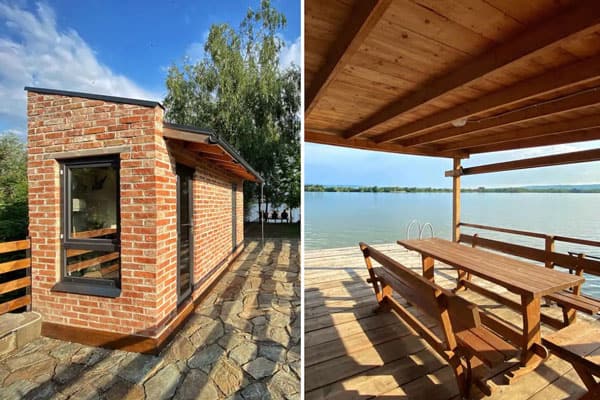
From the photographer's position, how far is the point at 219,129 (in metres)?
10.1

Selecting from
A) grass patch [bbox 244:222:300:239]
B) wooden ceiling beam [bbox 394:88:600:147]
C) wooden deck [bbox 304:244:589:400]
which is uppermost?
wooden ceiling beam [bbox 394:88:600:147]

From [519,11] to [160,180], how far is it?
2.63 metres

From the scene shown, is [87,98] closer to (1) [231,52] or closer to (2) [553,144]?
(2) [553,144]

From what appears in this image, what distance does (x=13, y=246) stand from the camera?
87.0 inches

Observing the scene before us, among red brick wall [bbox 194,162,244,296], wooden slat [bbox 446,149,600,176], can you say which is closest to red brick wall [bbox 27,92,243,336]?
red brick wall [bbox 194,162,244,296]

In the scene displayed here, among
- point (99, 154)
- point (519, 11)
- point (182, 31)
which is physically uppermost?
point (182, 31)

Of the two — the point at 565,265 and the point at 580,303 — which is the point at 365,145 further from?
the point at 580,303

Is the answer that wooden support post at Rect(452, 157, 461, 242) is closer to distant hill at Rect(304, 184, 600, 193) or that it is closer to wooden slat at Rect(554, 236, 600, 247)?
distant hill at Rect(304, 184, 600, 193)

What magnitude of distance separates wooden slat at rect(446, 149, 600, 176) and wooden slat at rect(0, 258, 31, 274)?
5728 millimetres

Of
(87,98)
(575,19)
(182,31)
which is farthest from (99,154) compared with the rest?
Result: (182,31)

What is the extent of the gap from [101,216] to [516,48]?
338cm

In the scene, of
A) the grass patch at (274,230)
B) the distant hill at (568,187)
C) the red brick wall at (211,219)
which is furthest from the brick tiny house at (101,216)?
the grass patch at (274,230)

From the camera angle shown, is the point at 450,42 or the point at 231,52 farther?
the point at 231,52

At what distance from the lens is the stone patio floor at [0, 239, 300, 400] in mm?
1774
